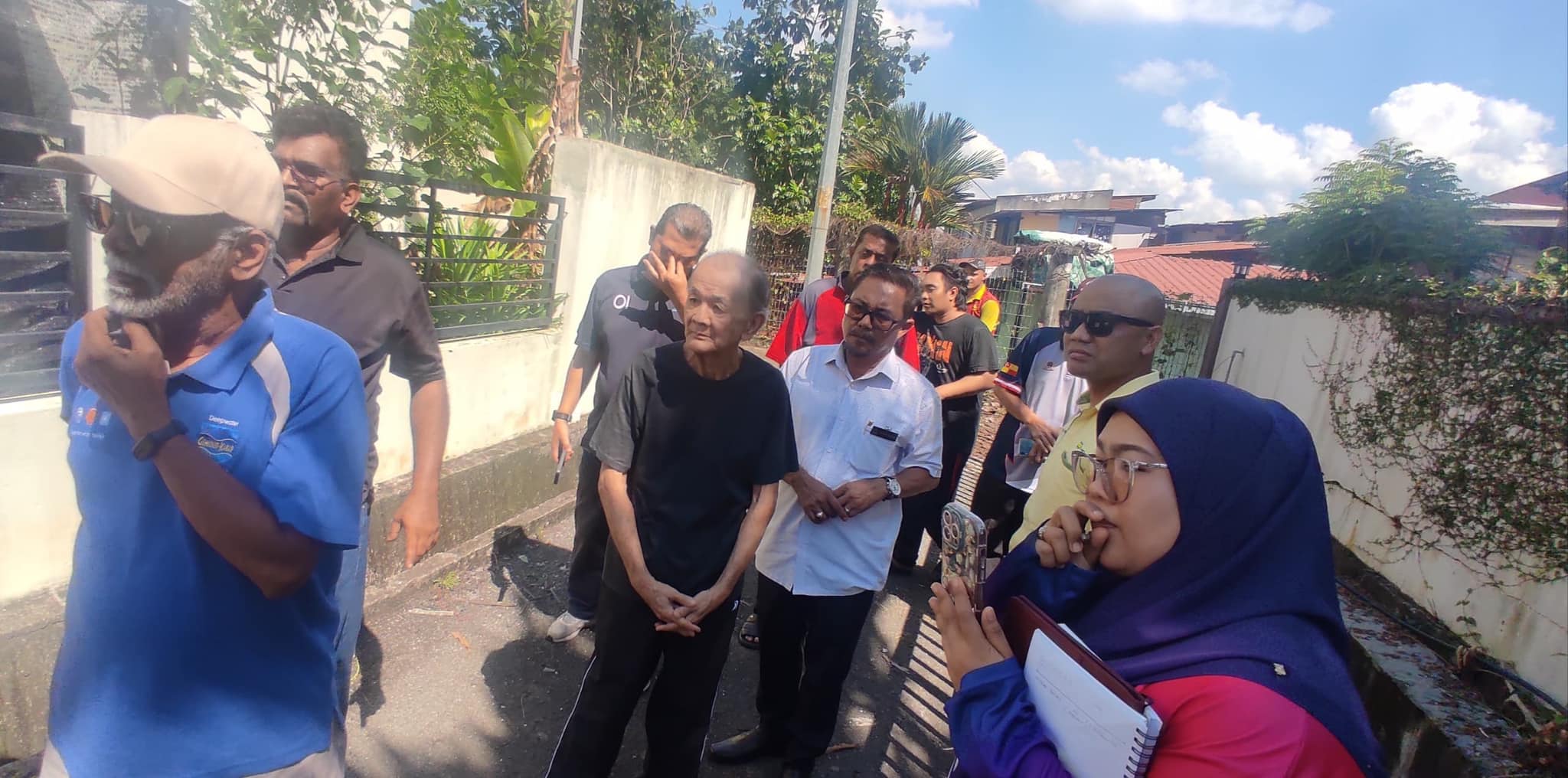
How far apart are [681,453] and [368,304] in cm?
107

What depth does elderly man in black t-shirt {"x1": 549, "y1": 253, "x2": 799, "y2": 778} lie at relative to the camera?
2.26m

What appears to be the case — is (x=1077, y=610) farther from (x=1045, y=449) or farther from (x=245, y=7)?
(x=245, y=7)

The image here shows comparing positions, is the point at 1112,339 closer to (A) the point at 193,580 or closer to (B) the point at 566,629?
(A) the point at 193,580

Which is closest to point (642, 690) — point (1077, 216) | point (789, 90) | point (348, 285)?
point (348, 285)

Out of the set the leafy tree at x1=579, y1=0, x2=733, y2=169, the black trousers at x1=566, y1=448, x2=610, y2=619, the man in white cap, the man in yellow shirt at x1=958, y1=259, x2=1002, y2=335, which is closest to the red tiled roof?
the man in yellow shirt at x1=958, y1=259, x2=1002, y2=335

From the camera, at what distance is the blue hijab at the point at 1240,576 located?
3.64 feet

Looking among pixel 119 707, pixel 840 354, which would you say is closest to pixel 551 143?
pixel 840 354

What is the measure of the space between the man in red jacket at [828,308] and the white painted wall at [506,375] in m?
1.72

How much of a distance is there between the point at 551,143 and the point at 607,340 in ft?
11.4

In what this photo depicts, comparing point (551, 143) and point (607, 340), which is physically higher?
point (551, 143)

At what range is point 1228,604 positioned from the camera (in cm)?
120

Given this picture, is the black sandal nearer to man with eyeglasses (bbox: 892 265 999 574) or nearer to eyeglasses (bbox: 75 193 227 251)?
man with eyeglasses (bbox: 892 265 999 574)

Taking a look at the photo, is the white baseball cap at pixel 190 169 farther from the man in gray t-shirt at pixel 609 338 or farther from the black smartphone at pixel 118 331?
the man in gray t-shirt at pixel 609 338

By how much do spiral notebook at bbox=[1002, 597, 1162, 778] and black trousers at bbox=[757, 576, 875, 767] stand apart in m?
1.38
